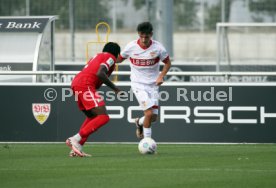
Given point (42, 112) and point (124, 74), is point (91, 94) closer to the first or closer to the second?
point (124, 74)

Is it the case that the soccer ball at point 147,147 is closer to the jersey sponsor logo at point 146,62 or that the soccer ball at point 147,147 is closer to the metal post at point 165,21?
the jersey sponsor logo at point 146,62

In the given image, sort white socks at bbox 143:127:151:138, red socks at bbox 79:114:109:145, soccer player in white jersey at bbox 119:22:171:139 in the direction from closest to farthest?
red socks at bbox 79:114:109:145, white socks at bbox 143:127:151:138, soccer player in white jersey at bbox 119:22:171:139

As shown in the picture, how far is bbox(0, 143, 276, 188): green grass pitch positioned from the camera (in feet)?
39.8

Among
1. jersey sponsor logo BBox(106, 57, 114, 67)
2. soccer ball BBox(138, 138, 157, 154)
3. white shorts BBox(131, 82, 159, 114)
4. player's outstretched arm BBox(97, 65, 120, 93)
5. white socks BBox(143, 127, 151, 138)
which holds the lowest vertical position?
soccer ball BBox(138, 138, 157, 154)

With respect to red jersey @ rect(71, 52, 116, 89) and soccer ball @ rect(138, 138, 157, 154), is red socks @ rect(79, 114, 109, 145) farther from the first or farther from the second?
soccer ball @ rect(138, 138, 157, 154)

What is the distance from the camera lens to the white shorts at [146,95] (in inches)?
669

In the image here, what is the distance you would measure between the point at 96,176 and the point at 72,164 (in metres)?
1.73

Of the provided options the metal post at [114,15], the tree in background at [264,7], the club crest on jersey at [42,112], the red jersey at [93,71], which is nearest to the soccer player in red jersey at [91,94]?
the red jersey at [93,71]

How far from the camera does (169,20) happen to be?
88.0 ft

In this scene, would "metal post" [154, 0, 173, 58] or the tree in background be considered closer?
"metal post" [154, 0, 173, 58]

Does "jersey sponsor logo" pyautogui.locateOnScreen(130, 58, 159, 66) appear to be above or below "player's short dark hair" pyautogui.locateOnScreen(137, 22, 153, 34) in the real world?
below

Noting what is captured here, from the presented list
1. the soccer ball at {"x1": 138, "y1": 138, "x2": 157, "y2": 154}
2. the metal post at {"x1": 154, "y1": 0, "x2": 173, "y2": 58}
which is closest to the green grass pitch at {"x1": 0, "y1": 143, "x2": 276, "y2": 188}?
the soccer ball at {"x1": 138, "y1": 138, "x2": 157, "y2": 154}

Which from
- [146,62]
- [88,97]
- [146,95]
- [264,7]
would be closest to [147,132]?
[146,95]

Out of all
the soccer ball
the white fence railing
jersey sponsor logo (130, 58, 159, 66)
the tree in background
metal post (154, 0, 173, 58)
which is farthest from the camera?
the tree in background
